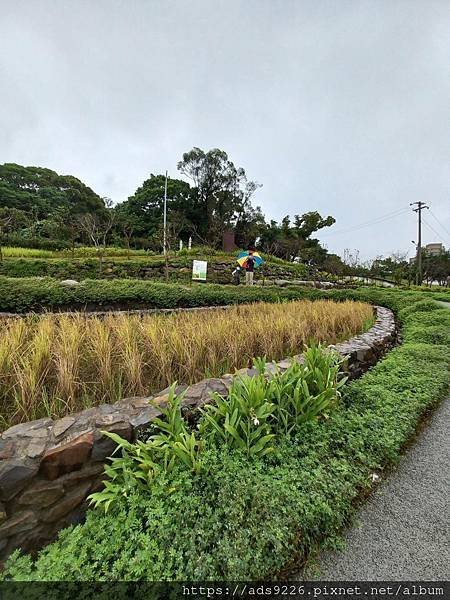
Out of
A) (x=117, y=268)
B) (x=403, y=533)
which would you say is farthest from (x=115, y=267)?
(x=403, y=533)

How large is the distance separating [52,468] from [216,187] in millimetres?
30355

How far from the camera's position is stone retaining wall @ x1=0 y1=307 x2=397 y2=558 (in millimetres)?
1278

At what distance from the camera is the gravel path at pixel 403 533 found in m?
1.25

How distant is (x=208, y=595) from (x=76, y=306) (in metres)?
5.61

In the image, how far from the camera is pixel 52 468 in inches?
53.8

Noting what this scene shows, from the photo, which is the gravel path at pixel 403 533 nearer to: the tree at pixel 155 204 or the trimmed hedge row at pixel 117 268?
the trimmed hedge row at pixel 117 268

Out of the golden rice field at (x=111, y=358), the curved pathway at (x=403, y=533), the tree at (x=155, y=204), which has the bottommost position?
the curved pathway at (x=403, y=533)

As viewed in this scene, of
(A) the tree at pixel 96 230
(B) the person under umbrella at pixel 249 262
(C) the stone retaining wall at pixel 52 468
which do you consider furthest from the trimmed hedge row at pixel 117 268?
(C) the stone retaining wall at pixel 52 468

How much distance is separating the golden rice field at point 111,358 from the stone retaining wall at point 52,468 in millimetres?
446

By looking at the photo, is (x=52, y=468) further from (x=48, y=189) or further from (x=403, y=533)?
(x=48, y=189)

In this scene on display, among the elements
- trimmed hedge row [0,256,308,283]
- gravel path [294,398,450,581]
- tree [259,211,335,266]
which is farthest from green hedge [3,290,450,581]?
tree [259,211,335,266]

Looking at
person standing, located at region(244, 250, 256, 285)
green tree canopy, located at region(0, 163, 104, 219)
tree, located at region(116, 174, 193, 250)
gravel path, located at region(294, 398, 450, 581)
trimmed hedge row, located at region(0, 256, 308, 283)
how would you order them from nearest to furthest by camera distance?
gravel path, located at region(294, 398, 450, 581)
trimmed hedge row, located at region(0, 256, 308, 283)
person standing, located at region(244, 250, 256, 285)
green tree canopy, located at region(0, 163, 104, 219)
tree, located at region(116, 174, 193, 250)

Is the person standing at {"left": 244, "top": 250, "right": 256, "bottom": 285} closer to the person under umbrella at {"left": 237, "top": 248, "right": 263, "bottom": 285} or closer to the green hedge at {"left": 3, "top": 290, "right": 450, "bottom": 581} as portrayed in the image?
the person under umbrella at {"left": 237, "top": 248, "right": 263, "bottom": 285}

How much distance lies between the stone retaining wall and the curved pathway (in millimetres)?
1278
